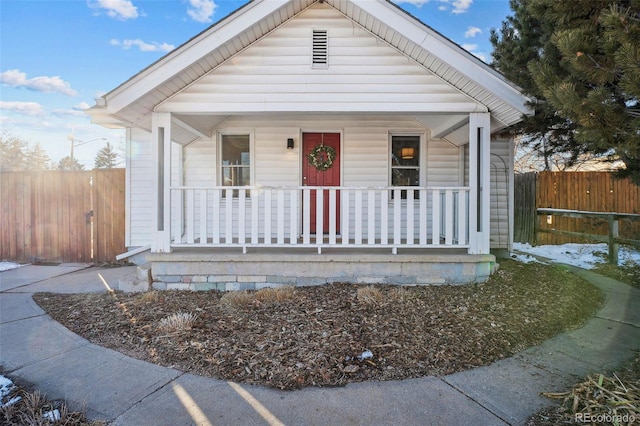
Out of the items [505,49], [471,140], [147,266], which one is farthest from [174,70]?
[505,49]

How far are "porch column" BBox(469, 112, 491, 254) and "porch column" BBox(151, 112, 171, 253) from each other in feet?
15.9

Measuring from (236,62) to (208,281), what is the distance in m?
3.52

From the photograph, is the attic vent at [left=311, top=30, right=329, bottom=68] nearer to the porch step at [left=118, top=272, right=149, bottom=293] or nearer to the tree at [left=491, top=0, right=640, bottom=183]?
the tree at [left=491, top=0, right=640, bottom=183]

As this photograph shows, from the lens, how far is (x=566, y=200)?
9641mm

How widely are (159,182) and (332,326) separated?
3.70m

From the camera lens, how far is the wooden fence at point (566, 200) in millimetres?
9016

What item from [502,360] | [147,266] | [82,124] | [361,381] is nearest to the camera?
[361,381]

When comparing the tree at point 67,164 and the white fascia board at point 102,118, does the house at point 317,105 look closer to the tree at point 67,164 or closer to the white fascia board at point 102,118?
the white fascia board at point 102,118

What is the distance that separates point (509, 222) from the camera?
289 inches

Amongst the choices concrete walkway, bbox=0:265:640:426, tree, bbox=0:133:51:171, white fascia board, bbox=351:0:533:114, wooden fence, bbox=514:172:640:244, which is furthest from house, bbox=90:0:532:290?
tree, bbox=0:133:51:171

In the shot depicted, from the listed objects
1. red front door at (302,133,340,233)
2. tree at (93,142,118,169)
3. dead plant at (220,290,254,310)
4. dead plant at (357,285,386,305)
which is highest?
tree at (93,142,118,169)

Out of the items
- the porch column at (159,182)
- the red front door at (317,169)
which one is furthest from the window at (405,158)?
the porch column at (159,182)

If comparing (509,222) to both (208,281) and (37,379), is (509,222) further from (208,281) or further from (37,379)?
(37,379)

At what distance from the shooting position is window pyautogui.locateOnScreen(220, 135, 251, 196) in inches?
287
